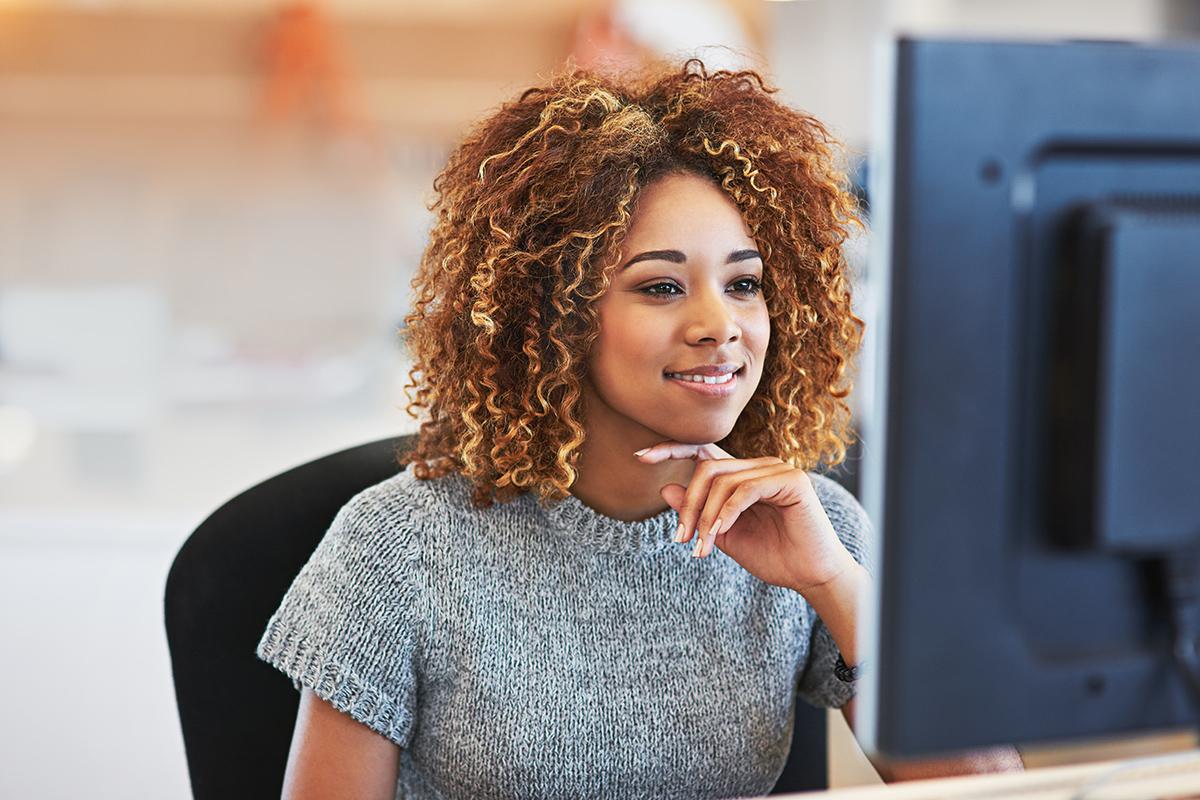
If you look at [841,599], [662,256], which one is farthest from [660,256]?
[841,599]

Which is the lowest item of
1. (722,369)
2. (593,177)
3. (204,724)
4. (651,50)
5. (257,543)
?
(204,724)

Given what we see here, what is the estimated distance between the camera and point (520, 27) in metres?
2.71

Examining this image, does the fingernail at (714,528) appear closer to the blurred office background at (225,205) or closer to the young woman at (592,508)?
the young woman at (592,508)

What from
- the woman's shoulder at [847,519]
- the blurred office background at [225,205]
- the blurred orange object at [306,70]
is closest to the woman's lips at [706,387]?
the woman's shoulder at [847,519]

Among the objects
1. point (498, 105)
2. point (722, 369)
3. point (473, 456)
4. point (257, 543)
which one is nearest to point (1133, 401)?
point (722, 369)

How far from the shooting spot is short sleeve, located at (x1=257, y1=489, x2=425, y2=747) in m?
1.00

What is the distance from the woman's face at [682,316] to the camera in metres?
0.99

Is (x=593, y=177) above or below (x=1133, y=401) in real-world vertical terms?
above

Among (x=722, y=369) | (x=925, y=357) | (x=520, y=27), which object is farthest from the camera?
(x=520, y=27)

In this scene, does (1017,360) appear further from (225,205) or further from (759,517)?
(225,205)

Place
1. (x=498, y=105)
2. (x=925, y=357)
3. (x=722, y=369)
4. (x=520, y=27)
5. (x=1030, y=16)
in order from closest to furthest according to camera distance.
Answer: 1. (x=925, y=357)
2. (x=722, y=369)
3. (x=498, y=105)
4. (x=1030, y=16)
5. (x=520, y=27)

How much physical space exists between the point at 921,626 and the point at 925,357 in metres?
0.13

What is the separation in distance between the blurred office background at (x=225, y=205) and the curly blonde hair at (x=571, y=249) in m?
1.55

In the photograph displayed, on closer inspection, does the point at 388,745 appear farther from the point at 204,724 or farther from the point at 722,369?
the point at 722,369
